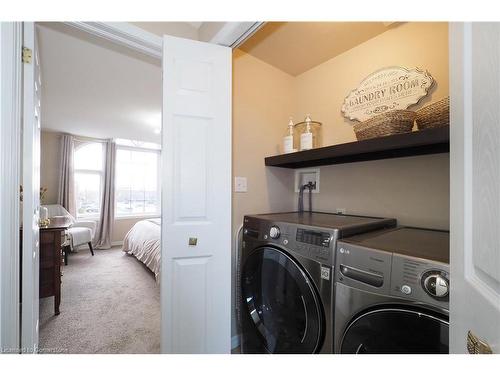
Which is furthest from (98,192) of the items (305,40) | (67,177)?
(305,40)

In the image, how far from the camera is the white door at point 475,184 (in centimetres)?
35

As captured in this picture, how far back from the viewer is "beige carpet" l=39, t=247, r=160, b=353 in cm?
168

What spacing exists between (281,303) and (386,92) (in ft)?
4.96

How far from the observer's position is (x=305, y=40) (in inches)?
59.9

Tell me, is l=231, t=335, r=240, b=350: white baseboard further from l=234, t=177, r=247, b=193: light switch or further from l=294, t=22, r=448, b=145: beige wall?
l=294, t=22, r=448, b=145: beige wall

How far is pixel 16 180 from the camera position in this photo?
89 cm

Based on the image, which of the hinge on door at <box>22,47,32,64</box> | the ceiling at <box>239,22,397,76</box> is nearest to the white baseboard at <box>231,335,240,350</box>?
the hinge on door at <box>22,47,32,64</box>

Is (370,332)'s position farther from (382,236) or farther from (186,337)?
(186,337)

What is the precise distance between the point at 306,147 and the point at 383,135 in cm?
52

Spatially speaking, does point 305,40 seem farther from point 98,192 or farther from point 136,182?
point 98,192

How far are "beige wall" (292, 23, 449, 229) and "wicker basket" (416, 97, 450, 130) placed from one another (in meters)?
0.32
